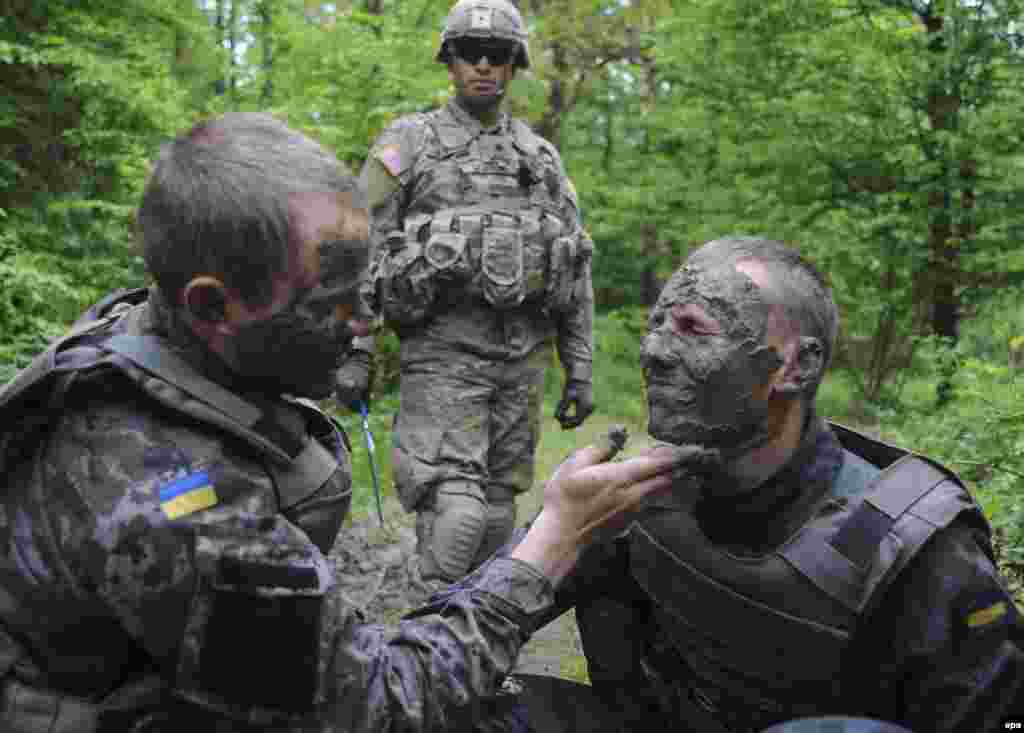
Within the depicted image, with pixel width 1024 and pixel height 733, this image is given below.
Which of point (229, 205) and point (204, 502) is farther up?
point (229, 205)

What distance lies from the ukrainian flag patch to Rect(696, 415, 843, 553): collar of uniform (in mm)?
1374

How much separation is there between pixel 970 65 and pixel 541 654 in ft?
21.4

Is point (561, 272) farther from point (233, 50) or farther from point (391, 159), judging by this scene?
point (233, 50)

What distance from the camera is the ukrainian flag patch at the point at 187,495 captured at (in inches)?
64.4

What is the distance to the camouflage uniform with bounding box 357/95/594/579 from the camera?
4586 millimetres

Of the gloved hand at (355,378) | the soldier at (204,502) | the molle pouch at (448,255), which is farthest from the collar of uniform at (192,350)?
the gloved hand at (355,378)

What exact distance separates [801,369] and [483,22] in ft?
9.58

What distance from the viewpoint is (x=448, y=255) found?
4543 millimetres

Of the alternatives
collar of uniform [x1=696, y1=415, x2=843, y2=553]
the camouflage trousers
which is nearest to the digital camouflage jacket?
the camouflage trousers

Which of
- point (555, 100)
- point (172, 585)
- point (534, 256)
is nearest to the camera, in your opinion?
point (172, 585)

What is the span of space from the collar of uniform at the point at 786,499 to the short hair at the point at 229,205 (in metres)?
1.32

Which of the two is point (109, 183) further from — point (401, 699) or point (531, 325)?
point (401, 699)

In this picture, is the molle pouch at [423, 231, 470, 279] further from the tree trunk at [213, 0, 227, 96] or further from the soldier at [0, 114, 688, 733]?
the tree trunk at [213, 0, 227, 96]

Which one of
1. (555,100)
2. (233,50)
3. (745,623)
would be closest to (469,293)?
(745,623)
